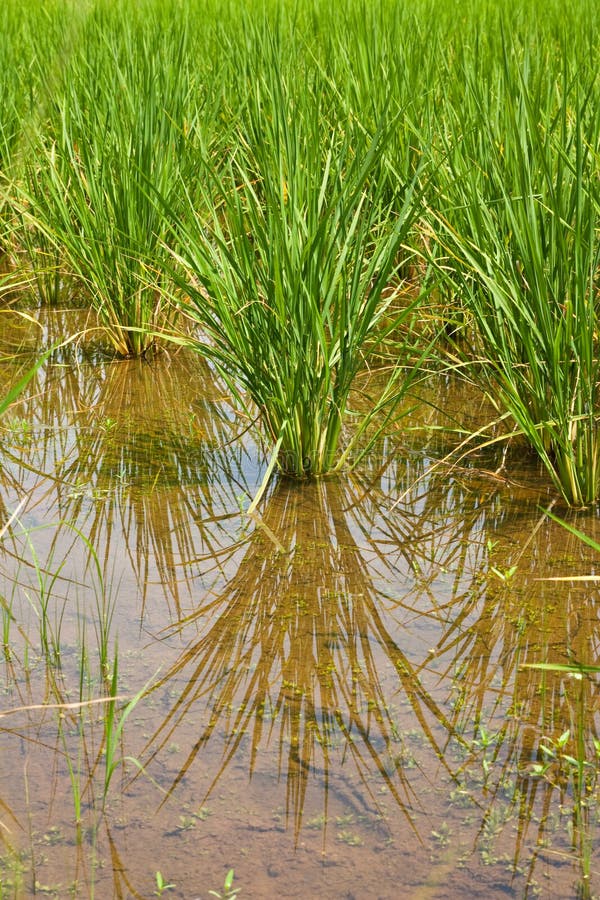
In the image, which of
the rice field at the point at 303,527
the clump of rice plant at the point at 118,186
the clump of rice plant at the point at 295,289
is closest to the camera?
the rice field at the point at 303,527

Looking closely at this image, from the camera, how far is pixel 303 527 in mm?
2309

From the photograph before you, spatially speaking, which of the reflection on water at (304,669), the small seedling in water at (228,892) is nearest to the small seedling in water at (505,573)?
the reflection on water at (304,669)

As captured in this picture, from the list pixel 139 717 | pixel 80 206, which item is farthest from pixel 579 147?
pixel 80 206

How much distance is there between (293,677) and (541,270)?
110cm

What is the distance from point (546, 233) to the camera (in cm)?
239

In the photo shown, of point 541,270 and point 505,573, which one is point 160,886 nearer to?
point 505,573

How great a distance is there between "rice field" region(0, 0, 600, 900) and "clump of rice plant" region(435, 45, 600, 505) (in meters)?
0.01

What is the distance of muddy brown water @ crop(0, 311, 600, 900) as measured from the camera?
53.6 inches

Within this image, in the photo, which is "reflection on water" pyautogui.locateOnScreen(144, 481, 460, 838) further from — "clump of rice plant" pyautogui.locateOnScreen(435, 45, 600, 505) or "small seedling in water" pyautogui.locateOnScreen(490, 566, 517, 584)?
"clump of rice plant" pyautogui.locateOnScreen(435, 45, 600, 505)

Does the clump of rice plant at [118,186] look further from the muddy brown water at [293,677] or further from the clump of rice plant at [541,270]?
the clump of rice plant at [541,270]

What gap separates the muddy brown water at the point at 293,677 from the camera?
1.36 metres

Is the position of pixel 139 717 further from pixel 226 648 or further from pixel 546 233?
pixel 546 233

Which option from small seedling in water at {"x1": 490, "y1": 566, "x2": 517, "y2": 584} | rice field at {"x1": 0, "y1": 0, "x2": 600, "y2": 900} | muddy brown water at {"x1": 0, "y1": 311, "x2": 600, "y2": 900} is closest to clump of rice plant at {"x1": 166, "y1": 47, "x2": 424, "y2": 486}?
rice field at {"x1": 0, "y1": 0, "x2": 600, "y2": 900}

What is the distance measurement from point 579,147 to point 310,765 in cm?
133
